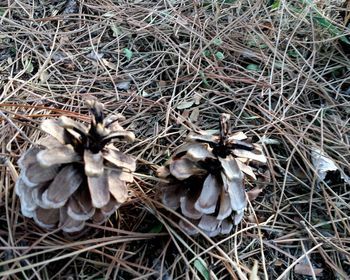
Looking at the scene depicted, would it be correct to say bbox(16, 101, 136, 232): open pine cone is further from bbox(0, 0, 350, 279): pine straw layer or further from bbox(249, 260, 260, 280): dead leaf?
bbox(249, 260, 260, 280): dead leaf

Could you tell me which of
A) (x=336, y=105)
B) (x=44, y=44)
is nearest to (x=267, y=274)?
(x=336, y=105)

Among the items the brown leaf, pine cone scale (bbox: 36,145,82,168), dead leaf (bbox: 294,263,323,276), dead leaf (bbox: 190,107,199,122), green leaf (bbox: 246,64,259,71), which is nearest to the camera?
pine cone scale (bbox: 36,145,82,168)

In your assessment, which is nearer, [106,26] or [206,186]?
[206,186]

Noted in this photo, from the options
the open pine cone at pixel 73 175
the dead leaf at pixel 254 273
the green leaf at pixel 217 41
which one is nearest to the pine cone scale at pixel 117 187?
the open pine cone at pixel 73 175

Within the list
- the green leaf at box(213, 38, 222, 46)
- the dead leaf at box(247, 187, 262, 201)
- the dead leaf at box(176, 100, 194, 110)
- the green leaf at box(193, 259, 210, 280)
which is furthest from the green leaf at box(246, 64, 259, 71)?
the green leaf at box(193, 259, 210, 280)

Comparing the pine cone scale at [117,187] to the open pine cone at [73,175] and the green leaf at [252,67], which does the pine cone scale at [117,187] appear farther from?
the green leaf at [252,67]

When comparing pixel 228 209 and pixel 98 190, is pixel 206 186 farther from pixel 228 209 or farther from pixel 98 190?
pixel 98 190
